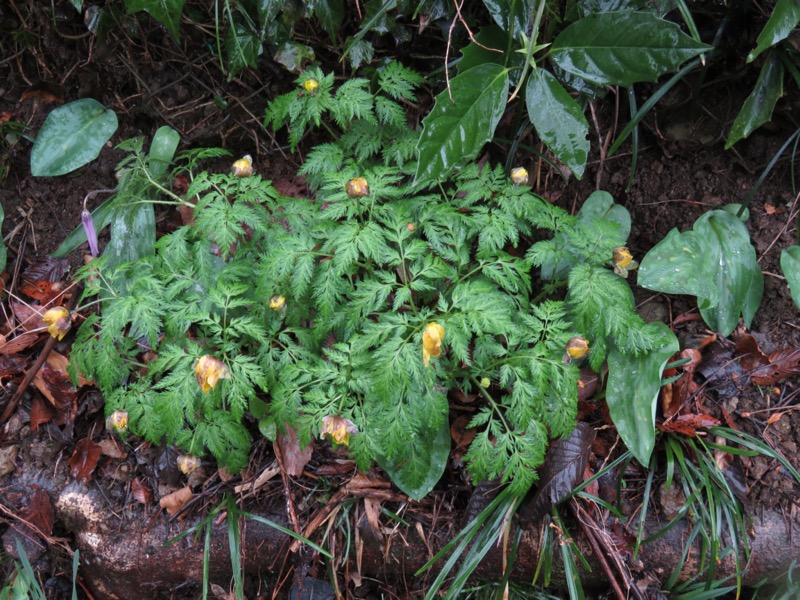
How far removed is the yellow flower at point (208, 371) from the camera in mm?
1352

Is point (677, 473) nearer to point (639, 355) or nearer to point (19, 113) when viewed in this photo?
point (639, 355)

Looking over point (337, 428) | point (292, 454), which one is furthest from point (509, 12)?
point (292, 454)

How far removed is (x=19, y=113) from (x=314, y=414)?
5.53 ft

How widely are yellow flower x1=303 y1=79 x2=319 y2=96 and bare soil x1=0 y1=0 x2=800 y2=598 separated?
0.45m

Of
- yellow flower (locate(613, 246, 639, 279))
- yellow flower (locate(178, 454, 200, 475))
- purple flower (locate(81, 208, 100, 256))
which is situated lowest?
yellow flower (locate(178, 454, 200, 475))

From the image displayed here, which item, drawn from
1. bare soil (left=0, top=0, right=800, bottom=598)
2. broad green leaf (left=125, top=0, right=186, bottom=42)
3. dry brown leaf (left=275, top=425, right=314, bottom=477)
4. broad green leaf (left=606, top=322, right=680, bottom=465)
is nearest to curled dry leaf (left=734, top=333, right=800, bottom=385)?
bare soil (left=0, top=0, right=800, bottom=598)

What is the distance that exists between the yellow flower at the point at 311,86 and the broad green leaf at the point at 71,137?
32.9 inches

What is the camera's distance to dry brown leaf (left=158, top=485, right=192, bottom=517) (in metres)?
1.86

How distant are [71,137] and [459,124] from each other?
1.37m

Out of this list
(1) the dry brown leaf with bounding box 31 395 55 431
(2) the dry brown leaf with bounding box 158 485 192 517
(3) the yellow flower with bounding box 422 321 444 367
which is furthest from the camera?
(1) the dry brown leaf with bounding box 31 395 55 431

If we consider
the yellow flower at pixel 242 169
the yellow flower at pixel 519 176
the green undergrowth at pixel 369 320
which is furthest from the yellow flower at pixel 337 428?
the yellow flower at pixel 519 176

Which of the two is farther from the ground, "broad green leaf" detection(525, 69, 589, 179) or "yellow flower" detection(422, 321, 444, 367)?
"broad green leaf" detection(525, 69, 589, 179)

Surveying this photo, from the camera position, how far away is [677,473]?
5.63ft

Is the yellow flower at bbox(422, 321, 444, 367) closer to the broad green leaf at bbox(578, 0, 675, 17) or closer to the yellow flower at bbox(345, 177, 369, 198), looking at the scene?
the yellow flower at bbox(345, 177, 369, 198)
